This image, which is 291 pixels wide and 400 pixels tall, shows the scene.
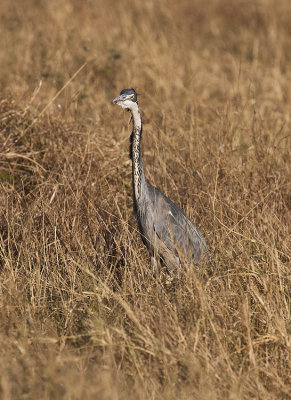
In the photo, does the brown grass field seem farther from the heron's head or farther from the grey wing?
the heron's head

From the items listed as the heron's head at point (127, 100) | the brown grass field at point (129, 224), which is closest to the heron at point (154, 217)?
the heron's head at point (127, 100)

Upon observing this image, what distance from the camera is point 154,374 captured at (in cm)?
289

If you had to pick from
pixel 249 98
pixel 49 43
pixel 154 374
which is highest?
pixel 49 43

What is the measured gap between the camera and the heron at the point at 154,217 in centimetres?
397

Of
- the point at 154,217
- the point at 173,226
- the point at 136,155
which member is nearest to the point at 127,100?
the point at 136,155

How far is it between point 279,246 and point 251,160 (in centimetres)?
130

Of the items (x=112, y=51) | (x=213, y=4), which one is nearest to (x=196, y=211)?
(x=112, y=51)

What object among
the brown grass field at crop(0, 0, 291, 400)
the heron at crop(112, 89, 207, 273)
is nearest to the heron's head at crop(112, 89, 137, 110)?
the heron at crop(112, 89, 207, 273)

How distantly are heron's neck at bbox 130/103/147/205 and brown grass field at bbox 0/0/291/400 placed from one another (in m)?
0.18

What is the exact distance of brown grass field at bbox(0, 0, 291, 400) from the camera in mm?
2902

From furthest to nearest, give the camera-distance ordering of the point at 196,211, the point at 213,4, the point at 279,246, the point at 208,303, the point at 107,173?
1. the point at 213,4
2. the point at 107,173
3. the point at 196,211
4. the point at 279,246
5. the point at 208,303

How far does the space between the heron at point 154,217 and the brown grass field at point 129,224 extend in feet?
0.35

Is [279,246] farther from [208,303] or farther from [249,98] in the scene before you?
[249,98]

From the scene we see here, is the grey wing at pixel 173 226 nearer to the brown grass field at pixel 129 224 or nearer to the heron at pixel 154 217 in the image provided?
the heron at pixel 154 217
